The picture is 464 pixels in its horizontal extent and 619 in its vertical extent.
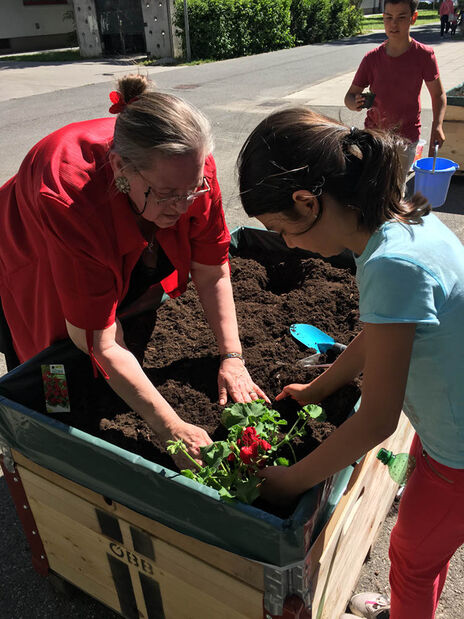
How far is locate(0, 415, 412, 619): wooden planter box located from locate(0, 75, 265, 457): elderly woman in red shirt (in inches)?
10.7

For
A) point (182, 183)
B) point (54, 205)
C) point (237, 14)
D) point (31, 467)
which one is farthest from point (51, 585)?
point (237, 14)

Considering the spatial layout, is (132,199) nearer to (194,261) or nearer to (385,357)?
(194,261)

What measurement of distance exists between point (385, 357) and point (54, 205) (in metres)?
0.93

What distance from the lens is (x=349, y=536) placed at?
1532 mm

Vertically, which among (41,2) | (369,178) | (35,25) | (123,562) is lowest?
(123,562)

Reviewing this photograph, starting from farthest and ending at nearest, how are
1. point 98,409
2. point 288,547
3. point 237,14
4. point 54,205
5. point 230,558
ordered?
point 237,14, point 98,409, point 54,205, point 230,558, point 288,547

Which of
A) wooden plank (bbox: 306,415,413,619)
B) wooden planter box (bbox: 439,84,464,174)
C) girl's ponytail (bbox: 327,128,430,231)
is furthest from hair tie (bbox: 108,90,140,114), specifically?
wooden planter box (bbox: 439,84,464,174)

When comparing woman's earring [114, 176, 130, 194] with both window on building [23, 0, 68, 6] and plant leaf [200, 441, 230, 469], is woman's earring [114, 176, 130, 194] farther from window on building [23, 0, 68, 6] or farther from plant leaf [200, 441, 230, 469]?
window on building [23, 0, 68, 6]

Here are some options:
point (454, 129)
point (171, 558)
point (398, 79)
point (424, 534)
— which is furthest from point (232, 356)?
point (454, 129)

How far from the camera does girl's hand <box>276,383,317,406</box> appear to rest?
5.34 ft

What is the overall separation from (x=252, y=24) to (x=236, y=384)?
19159 mm

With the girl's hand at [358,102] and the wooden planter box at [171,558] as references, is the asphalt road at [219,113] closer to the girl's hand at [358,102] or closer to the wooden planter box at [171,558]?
the wooden planter box at [171,558]

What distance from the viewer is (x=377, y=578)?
1.96 meters

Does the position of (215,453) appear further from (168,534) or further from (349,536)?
(349,536)
